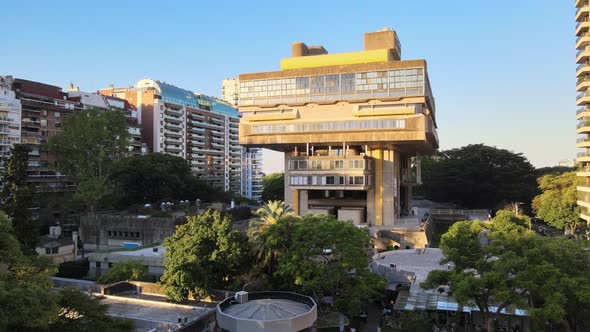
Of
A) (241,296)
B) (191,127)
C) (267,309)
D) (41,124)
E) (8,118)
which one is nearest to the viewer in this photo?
(267,309)

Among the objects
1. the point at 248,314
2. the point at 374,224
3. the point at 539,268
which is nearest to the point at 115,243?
the point at 374,224

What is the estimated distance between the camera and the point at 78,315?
17.4 metres

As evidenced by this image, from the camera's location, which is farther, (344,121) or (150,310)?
(344,121)

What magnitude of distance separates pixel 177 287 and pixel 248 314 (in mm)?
10551

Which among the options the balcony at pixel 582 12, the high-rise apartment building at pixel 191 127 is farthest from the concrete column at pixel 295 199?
the high-rise apartment building at pixel 191 127

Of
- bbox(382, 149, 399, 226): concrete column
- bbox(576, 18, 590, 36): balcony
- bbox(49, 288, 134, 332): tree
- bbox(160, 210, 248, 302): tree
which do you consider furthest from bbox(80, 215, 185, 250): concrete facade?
bbox(576, 18, 590, 36): balcony

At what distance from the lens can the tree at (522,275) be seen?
802 inches

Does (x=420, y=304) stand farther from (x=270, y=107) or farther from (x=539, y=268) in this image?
(x=270, y=107)

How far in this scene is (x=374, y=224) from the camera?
60.2 m

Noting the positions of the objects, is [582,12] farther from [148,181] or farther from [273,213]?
[148,181]

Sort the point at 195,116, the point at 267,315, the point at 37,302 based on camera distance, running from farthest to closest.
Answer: the point at 195,116
the point at 267,315
the point at 37,302

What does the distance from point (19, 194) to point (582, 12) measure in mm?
68953

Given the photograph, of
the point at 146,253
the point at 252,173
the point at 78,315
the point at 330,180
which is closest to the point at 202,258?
the point at 78,315

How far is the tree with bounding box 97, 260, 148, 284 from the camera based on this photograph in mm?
35656
